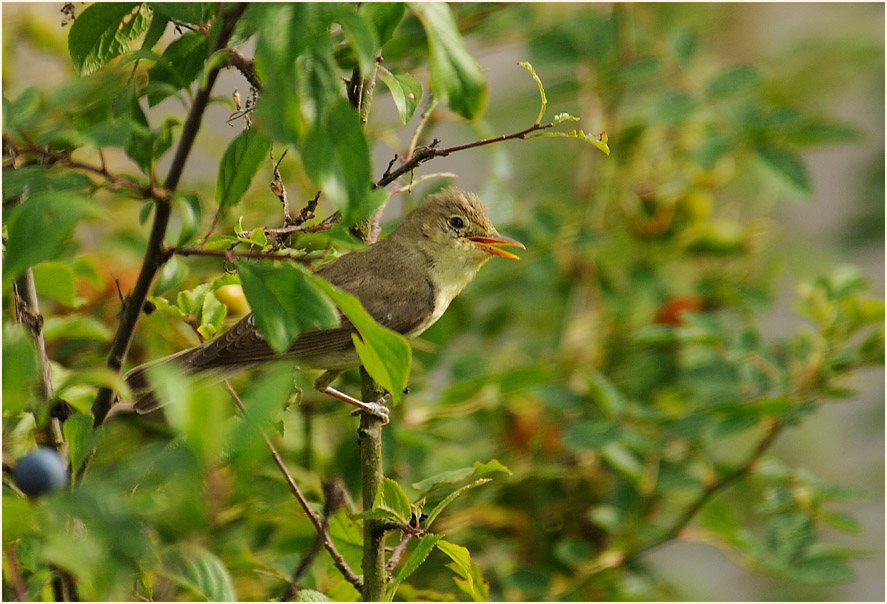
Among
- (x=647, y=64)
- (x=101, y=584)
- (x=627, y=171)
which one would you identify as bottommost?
(x=101, y=584)

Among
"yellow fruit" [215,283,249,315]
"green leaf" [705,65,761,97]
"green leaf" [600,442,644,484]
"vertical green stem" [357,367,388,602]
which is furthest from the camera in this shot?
Result: "green leaf" [705,65,761,97]

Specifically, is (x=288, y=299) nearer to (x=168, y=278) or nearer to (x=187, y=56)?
(x=187, y=56)

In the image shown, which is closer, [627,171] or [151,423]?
[151,423]

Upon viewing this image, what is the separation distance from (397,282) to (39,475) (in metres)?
1.56

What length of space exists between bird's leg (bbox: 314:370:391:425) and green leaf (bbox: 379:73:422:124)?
66cm

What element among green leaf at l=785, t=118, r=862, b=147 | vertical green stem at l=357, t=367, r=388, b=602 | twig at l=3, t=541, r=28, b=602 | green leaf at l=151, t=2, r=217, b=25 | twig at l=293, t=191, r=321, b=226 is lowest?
twig at l=3, t=541, r=28, b=602

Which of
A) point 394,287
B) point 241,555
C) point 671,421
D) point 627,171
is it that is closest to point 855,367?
point 671,421

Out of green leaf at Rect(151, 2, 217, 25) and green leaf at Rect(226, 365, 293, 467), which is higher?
green leaf at Rect(151, 2, 217, 25)

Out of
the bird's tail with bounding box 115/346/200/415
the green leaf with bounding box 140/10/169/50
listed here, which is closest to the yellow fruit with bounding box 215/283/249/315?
the bird's tail with bounding box 115/346/200/415

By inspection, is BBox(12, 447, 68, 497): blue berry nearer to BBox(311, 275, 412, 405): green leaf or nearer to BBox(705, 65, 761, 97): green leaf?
BBox(311, 275, 412, 405): green leaf

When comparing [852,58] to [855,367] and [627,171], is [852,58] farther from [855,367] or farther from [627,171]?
[855,367]

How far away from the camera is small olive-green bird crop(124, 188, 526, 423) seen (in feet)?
7.32

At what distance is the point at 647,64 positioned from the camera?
2861mm

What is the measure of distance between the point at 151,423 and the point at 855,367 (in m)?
1.84
